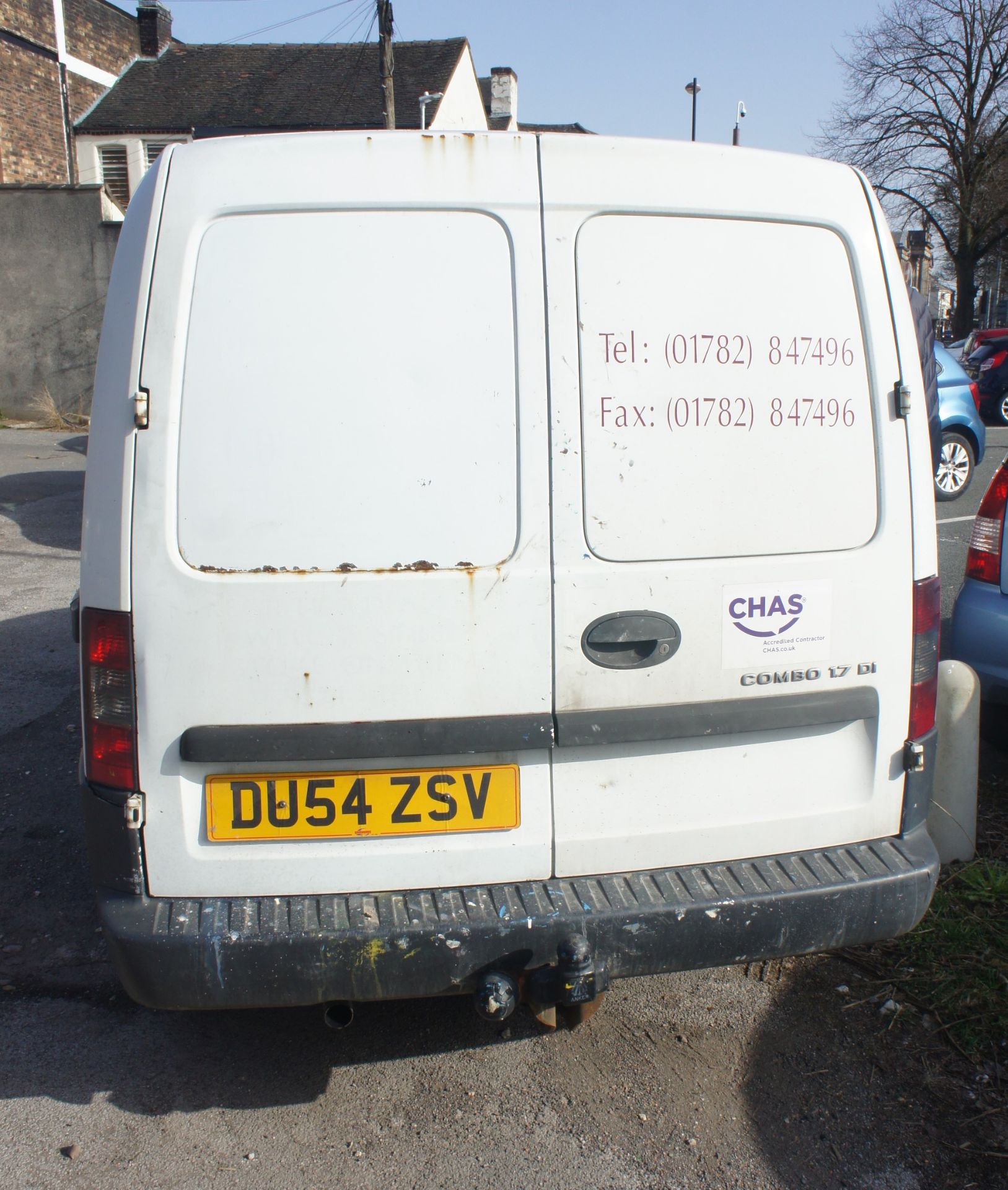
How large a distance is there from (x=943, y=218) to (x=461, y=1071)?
148 ft

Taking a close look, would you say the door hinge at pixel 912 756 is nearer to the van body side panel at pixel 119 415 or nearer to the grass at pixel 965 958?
the grass at pixel 965 958

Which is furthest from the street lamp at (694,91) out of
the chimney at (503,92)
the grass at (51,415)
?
the grass at (51,415)

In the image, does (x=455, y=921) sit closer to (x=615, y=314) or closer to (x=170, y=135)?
(x=615, y=314)

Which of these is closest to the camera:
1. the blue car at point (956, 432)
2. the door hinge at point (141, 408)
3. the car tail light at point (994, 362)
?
the door hinge at point (141, 408)

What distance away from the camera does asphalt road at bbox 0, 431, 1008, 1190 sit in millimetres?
2375

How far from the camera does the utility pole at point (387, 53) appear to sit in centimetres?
1936

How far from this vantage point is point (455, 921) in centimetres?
225

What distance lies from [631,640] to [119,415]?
1.21 m

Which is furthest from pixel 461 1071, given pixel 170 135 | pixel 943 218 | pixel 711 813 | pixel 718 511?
pixel 943 218

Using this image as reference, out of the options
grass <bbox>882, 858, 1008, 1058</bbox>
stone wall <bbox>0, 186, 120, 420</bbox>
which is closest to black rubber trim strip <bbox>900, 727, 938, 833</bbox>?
grass <bbox>882, 858, 1008, 1058</bbox>

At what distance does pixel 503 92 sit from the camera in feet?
110

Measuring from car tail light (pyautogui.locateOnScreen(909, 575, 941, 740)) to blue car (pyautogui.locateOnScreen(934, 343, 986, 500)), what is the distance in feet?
28.5

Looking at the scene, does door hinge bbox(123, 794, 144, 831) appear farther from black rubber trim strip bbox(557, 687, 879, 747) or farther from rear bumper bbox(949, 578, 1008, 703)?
rear bumper bbox(949, 578, 1008, 703)

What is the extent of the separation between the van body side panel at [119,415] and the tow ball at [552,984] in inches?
45.3
